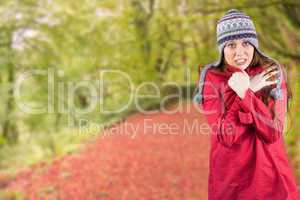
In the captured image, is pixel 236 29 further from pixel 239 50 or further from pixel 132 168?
pixel 132 168

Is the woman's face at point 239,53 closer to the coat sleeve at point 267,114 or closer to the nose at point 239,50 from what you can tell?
the nose at point 239,50

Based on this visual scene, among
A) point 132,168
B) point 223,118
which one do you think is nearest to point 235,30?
point 223,118

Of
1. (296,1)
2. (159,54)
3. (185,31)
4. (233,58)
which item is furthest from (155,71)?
(233,58)

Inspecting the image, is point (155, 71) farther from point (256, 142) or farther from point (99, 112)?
point (256, 142)

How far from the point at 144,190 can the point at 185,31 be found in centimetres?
696

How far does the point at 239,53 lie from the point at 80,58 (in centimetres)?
1073

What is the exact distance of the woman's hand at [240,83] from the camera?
1.36 meters

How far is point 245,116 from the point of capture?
1.37 metres

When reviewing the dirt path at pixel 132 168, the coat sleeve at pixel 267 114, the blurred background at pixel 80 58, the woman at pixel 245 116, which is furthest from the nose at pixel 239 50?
the blurred background at pixel 80 58

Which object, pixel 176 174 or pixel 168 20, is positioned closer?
pixel 176 174

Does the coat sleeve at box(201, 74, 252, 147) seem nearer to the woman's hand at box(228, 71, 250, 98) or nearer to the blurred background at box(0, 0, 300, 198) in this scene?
the woman's hand at box(228, 71, 250, 98)

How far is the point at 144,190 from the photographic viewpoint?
5.05 metres

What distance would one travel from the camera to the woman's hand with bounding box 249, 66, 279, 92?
4.50 ft

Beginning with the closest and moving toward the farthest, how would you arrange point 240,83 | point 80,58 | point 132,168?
point 240,83 → point 132,168 → point 80,58
